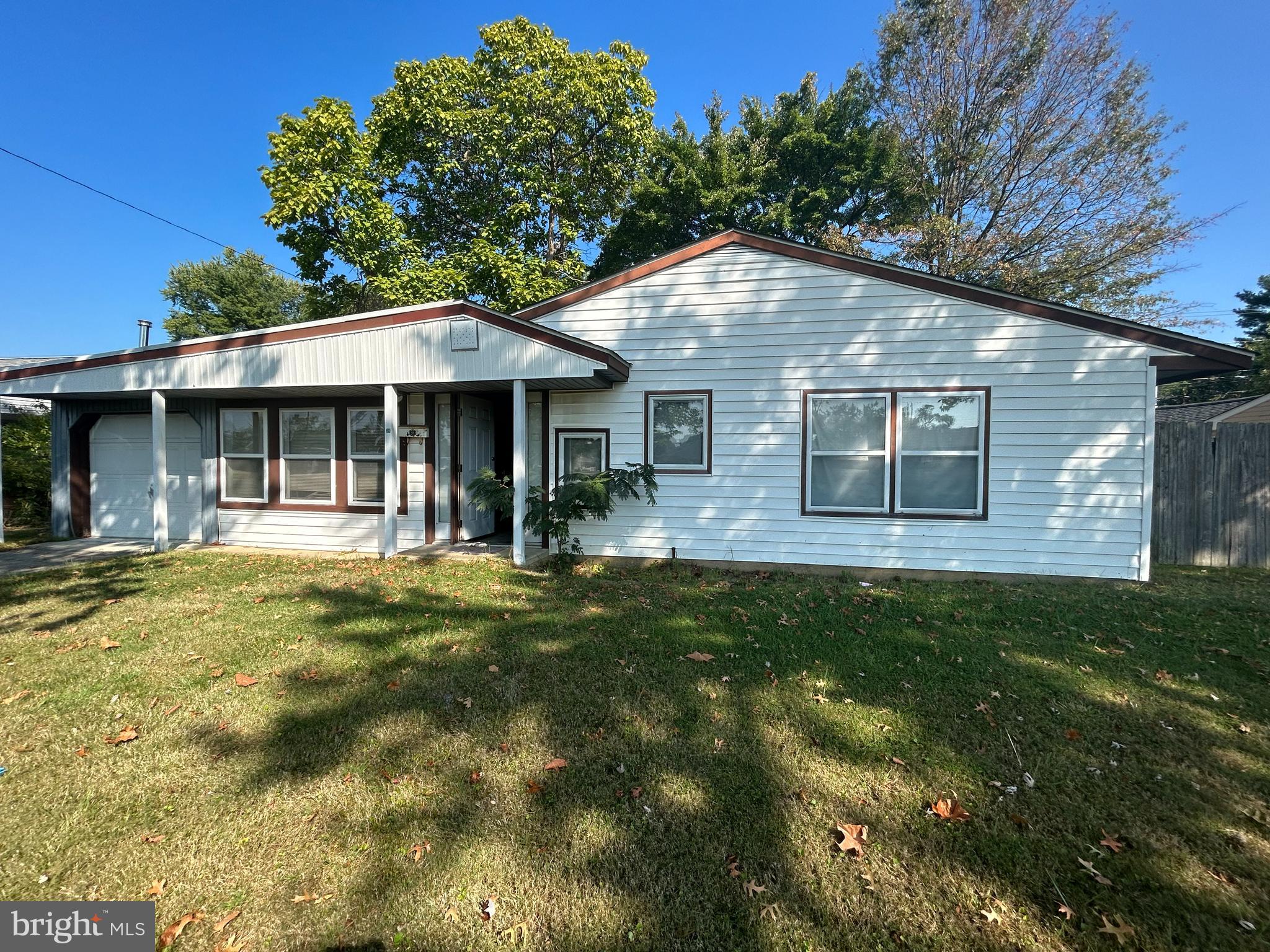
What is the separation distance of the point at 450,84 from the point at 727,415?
51.7 feet

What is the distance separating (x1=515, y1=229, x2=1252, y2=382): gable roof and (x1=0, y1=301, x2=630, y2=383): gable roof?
1481 mm

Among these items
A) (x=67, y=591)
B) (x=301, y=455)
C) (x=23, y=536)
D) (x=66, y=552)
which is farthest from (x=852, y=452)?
(x=23, y=536)

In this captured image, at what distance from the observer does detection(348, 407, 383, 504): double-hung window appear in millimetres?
9711

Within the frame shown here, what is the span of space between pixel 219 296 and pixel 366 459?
4141cm

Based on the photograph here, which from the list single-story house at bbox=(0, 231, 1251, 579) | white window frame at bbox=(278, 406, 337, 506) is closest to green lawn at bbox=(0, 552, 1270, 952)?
single-story house at bbox=(0, 231, 1251, 579)

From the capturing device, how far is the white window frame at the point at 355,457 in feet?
31.8

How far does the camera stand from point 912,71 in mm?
18234

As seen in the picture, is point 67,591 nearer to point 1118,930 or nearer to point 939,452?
point 1118,930

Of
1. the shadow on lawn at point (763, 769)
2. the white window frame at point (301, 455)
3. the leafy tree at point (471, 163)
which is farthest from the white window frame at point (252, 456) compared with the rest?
the leafy tree at point (471, 163)

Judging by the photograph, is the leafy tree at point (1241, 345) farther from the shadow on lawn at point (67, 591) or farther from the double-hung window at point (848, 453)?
the shadow on lawn at point (67, 591)

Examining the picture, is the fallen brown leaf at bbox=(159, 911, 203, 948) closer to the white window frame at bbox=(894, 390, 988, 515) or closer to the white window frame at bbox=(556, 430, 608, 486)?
the white window frame at bbox=(556, 430, 608, 486)

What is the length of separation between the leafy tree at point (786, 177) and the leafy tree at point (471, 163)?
2.12 m

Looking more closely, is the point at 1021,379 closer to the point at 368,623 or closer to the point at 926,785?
the point at 926,785

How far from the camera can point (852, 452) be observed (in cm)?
802
